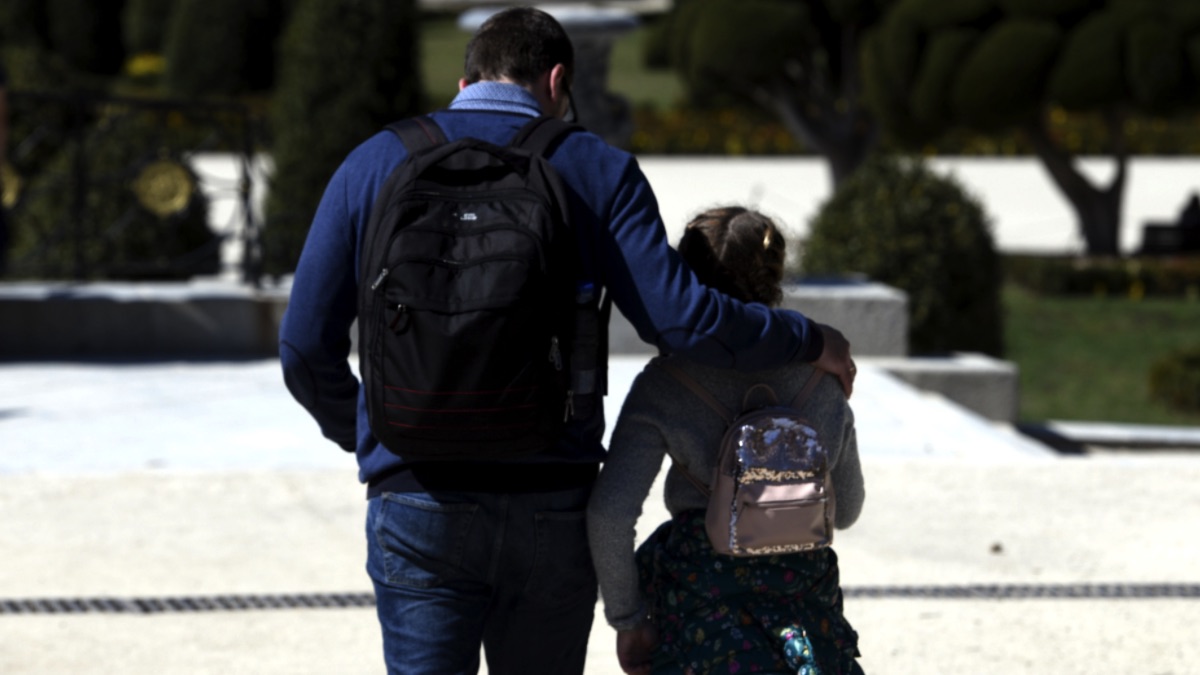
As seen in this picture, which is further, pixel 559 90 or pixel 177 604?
pixel 177 604

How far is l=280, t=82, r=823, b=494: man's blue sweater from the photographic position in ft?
7.79

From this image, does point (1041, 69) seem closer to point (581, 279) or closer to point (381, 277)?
point (581, 279)

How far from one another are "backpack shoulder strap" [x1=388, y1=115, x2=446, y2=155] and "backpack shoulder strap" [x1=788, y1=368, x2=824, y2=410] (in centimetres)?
64

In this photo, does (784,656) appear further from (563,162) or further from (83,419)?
(83,419)

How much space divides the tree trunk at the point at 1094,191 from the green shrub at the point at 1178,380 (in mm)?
8086

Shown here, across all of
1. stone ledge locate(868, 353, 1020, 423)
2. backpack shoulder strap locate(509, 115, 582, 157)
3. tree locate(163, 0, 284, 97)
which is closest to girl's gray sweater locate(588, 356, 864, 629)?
backpack shoulder strap locate(509, 115, 582, 157)

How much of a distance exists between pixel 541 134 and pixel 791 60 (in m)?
20.3

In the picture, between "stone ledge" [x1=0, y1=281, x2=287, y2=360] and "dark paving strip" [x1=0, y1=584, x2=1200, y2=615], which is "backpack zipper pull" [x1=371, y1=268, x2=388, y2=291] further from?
"stone ledge" [x1=0, y1=281, x2=287, y2=360]

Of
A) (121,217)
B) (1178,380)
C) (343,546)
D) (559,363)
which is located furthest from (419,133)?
(1178,380)

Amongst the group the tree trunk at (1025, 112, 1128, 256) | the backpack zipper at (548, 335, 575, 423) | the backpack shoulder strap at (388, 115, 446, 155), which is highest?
the backpack shoulder strap at (388, 115, 446, 155)

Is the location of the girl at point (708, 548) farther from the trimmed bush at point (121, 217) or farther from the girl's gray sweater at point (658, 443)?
the trimmed bush at point (121, 217)

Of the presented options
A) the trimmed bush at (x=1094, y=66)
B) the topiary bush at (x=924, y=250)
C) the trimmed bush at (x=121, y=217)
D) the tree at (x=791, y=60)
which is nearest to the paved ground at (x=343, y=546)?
the topiary bush at (x=924, y=250)

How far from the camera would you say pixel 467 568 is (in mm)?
2396

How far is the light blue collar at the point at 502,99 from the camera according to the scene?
2.44 m
